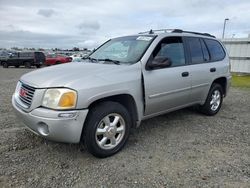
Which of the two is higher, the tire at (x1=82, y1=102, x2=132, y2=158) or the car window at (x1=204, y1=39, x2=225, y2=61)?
the car window at (x1=204, y1=39, x2=225, y2=61)

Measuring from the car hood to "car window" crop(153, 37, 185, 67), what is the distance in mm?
806

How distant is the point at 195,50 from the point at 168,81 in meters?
1.25

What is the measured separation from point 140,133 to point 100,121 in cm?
139

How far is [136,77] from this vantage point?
12.3 feet

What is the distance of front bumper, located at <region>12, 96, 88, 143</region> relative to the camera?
10.1 feet

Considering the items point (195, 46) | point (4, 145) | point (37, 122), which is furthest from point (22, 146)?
point (195, 46)

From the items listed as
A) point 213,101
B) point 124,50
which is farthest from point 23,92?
point 213,101

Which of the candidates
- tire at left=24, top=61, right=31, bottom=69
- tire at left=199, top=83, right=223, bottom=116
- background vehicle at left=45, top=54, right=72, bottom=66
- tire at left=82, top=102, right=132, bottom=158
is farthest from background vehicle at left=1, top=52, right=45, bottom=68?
tire at left=82, top=102, right=132, bottom=158

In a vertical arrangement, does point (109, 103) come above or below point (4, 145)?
above

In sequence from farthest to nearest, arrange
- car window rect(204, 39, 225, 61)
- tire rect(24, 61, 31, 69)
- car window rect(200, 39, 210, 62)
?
tire rect(24, 61, 31, 69) → car window rect(204, 39, 225, 61) → car window rect(200, 39, 210, 62)

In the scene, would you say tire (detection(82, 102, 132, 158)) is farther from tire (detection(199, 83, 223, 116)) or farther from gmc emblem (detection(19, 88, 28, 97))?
tire (detection(199, 83, 223, 116))

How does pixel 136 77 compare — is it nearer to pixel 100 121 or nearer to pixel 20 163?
pixel 100 121

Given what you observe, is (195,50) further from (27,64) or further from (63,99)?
(27,64)

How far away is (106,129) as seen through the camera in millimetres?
3498
